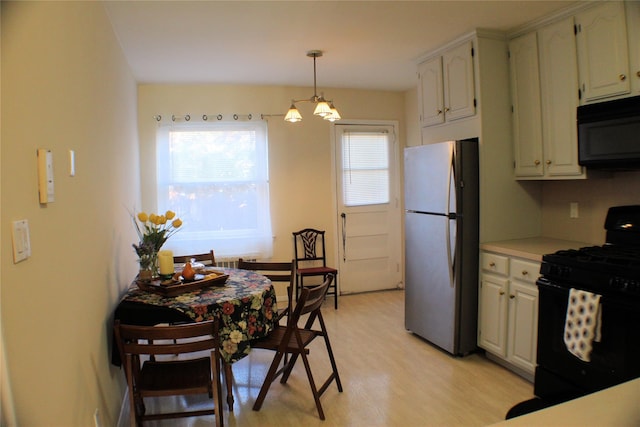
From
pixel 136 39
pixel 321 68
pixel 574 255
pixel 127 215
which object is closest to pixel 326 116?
pixel 321 68

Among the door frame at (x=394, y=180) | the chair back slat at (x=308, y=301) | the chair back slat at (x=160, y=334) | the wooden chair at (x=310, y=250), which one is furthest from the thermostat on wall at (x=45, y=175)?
the door frame at (x=394, y=180)

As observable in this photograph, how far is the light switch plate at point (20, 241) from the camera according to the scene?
1077mm

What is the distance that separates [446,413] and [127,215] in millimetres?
2674

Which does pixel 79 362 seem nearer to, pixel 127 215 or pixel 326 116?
pixel 127 215

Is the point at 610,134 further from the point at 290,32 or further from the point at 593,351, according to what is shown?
the point at 290,32

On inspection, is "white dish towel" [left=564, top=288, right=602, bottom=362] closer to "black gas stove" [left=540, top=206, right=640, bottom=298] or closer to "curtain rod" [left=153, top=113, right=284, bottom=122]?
"black gas stove" [left=540, top=206, right=640, bottom=298]

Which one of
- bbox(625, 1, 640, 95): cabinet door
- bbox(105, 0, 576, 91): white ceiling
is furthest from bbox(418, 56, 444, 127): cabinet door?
bbox(625, 1, 640, 95): cabinet door

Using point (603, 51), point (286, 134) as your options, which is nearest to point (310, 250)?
point (286, 134)

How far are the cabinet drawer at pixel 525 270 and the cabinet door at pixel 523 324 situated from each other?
41 millimetres

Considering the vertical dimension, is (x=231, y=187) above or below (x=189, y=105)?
below

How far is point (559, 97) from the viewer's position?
9.32ft

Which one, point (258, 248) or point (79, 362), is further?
point (258, 248)

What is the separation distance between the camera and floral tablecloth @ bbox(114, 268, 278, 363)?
2.18 meters

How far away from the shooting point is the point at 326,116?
10.9ft
